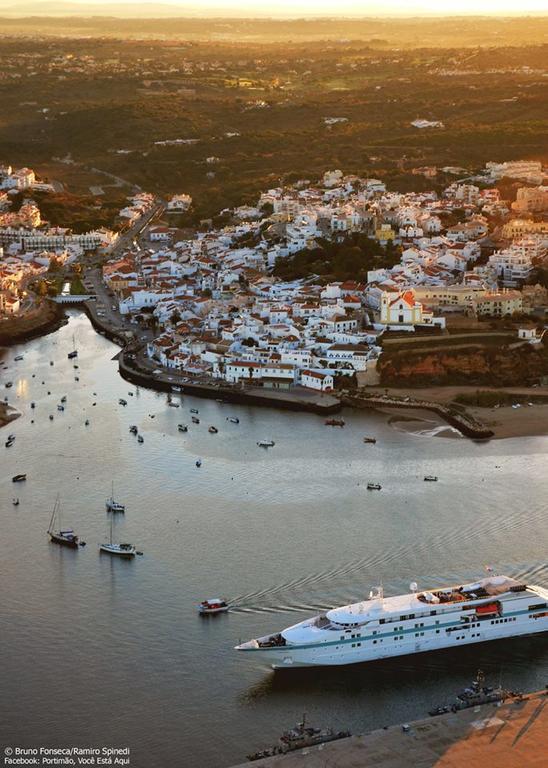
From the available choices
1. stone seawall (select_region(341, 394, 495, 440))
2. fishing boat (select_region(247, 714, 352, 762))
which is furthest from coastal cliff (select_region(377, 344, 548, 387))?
fishing boat (select_region(247, 714, 352, 762))

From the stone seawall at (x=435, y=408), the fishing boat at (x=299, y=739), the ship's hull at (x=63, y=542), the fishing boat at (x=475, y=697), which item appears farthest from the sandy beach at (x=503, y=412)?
the fishing boat at (x=299, y=739)

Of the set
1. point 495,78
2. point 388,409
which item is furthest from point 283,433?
point 495,78

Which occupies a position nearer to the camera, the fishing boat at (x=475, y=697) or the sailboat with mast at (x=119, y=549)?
the fishing boat at (x=475, y=697)

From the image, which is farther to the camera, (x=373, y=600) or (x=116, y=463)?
(x=116, y=463)

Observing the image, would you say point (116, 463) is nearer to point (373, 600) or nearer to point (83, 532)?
point (83, 532)

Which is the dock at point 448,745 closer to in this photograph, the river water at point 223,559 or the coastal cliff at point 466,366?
the river water at point 223,559

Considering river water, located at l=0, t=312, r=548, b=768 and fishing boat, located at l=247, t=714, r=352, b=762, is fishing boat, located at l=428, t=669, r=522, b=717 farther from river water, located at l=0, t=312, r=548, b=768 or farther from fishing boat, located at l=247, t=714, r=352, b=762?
fishing boat, located at l=247, t=714, r=352, b=762

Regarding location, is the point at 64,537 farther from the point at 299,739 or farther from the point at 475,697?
the point at 475,697
